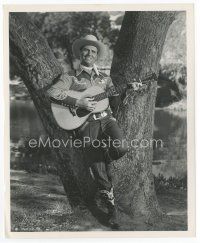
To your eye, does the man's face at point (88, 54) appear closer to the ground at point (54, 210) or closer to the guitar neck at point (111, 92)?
the guitar neck at point (111, 92)

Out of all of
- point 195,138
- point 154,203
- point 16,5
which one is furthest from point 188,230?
point 16,5

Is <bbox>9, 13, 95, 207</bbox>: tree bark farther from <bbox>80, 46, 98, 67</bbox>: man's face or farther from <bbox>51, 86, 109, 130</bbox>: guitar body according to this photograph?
<bbox>80, 46, 98, 67</bbox>: man's face

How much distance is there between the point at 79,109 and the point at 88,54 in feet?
1.09

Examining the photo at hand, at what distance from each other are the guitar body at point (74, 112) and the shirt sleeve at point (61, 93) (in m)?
0.02

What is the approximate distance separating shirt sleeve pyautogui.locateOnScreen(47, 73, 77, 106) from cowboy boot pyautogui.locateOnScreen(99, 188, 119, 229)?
566 millimetres

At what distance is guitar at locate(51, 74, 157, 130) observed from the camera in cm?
241

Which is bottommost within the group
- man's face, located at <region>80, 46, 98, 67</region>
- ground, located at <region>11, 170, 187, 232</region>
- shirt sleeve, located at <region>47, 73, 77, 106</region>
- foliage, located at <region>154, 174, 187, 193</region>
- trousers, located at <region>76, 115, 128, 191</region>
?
ground, located at <region>11, 170, 187, 232</region>

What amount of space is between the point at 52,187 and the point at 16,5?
1118 millimetres

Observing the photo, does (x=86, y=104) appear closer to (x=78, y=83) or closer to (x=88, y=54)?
(x=78, y=83)

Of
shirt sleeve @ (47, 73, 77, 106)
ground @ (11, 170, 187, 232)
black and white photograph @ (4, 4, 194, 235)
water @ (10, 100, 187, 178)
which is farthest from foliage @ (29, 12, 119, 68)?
ground @ (11, 170, 187, 232)

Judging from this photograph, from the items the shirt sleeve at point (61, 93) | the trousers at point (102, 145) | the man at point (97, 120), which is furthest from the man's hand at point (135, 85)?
the shirt sleeve at point (61, 93)

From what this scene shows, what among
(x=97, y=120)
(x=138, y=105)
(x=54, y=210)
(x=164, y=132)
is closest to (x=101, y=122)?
(x=97, y=120)

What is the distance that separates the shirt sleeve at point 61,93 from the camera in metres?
2.41
